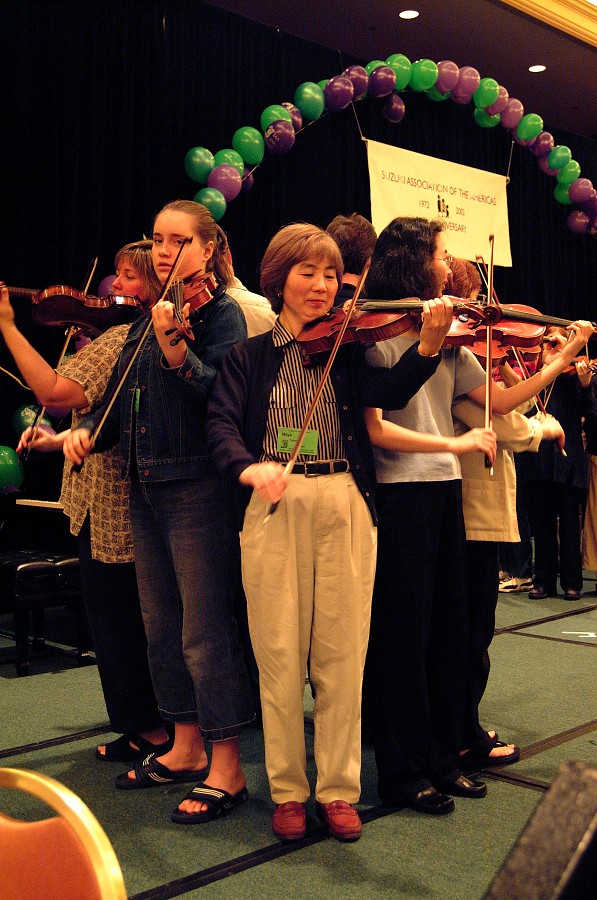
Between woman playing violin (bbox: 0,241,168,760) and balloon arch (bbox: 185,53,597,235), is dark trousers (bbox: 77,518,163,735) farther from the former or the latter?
balloon arch (bbox: 185,53,597,235)

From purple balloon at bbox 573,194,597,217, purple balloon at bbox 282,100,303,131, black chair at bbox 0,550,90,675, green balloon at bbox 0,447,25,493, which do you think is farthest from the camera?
purple balloon at bbox 573,194,597,217

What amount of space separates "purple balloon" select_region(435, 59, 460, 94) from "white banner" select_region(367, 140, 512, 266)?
0.48 meters

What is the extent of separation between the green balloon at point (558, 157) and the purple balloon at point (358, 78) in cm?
208

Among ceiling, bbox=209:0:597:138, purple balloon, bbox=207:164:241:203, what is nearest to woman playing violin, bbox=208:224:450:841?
purple balloon, bbox=207:164:241:203

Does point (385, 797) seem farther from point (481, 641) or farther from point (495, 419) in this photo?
point (495, 419)

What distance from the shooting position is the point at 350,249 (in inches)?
112

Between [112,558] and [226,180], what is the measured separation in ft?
10.4

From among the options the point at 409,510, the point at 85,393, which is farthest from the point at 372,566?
the point at 85,393

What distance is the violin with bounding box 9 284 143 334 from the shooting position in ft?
8.96

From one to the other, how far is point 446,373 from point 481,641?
75 cm

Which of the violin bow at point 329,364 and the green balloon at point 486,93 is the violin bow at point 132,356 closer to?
the violin bow at point 329,364

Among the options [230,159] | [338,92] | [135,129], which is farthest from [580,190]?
[135,129]

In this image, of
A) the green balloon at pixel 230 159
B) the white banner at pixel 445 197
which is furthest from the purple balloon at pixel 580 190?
the green balloon at pixel 230 159

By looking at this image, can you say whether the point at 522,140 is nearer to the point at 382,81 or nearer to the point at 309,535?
the point at 382,81
